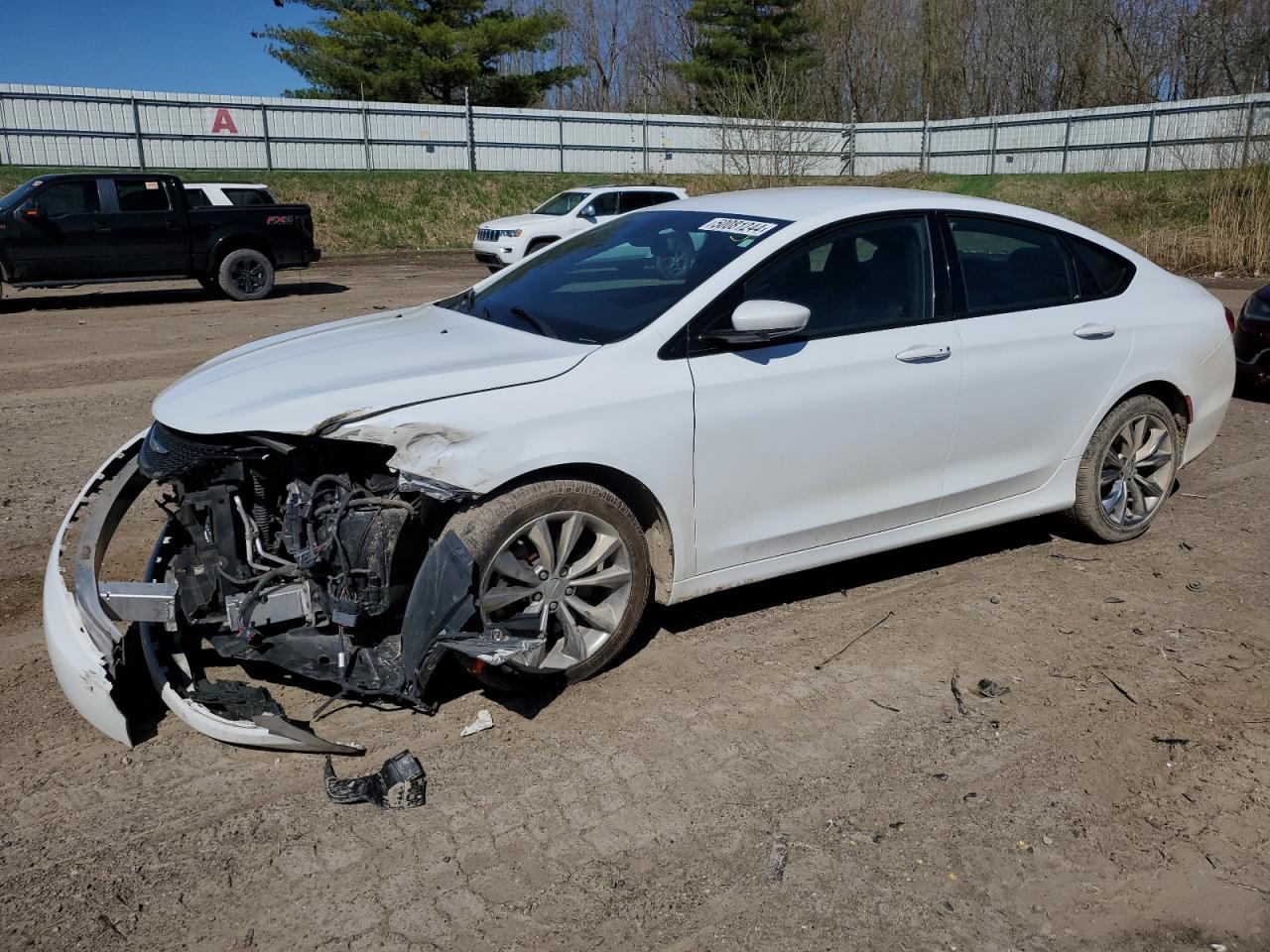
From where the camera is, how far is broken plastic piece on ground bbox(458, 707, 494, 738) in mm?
3670

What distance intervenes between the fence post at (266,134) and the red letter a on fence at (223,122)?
0.79 metres

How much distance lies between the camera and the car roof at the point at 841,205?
4520mm

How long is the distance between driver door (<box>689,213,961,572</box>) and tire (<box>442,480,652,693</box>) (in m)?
0.34

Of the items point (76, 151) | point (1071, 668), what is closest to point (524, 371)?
point (1071, 668)

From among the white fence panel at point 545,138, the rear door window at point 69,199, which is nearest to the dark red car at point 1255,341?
the rear door window at point 69,199

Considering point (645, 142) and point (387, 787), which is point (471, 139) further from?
point (387, 787)

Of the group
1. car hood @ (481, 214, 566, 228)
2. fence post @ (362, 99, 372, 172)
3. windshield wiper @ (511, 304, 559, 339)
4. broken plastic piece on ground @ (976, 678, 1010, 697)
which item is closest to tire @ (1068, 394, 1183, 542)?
broken plastic piece on ground @ (976, 678, 1010, 697)

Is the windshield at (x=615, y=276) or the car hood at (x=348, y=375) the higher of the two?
the windshield at (x=615, y=276)

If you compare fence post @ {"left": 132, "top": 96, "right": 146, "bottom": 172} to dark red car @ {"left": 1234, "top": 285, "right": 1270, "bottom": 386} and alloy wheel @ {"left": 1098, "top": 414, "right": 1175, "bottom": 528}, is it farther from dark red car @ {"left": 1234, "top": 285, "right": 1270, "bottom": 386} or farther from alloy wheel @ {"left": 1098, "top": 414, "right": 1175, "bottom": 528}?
alloy wheel @ {"left": 1098, "top": 414, "right": 1175, "bottom": 528}

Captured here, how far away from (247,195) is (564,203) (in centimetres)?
774

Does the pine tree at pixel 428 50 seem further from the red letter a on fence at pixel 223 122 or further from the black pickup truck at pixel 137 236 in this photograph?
the black pickup truck at pixel 137 236

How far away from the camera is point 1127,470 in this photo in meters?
5.39

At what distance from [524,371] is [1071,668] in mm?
2402

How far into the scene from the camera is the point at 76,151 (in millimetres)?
27062
